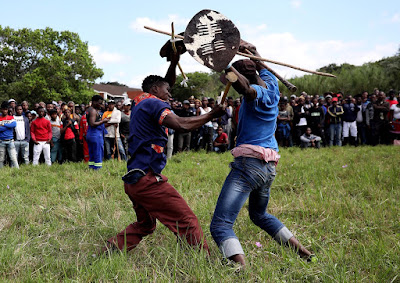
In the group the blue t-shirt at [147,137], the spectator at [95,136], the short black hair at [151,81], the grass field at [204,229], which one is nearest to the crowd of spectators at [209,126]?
the spectator at [95,136]

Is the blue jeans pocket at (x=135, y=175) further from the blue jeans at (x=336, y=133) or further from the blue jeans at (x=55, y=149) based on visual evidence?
the blue jeans at (x=336, y=133)

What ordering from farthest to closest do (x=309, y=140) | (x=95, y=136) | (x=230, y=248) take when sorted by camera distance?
(x=309, y=140), (x=95, y=136), (x=230, y=248)

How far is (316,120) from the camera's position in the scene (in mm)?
12266

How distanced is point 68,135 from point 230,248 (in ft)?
28.7

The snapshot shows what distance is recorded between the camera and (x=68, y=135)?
10.4 m

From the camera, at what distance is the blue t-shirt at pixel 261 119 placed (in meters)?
2.88

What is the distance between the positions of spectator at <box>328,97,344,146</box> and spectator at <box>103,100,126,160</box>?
23.6ft

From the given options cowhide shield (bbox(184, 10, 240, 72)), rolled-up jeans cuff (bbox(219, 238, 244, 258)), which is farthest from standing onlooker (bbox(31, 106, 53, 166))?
cowhide shield (bbox(184, 10, 240, 72))

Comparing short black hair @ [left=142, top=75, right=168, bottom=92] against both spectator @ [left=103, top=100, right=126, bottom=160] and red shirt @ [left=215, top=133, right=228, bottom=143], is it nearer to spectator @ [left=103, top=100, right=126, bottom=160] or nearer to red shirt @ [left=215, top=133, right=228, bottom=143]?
spectator @ [left=103, top=100, right=126, bottom=160]

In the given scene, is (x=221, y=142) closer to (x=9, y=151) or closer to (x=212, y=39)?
(x=9, y=151)

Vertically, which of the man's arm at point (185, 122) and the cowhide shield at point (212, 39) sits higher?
the cowhide shield at point (212, 39)

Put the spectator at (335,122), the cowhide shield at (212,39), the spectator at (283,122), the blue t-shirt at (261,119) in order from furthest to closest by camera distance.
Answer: the spectator at (335,122), the spectator at (283,122), the blue t-shirt at (261,119), the cowhide shield at (212,39)

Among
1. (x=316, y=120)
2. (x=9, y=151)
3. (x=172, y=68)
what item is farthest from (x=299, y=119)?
(x=172, y=68)

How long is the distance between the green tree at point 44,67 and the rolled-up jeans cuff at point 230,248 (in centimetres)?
3124
